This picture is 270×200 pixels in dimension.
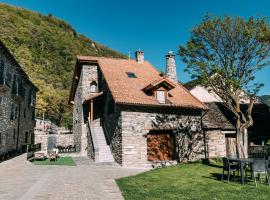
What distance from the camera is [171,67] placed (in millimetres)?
25609

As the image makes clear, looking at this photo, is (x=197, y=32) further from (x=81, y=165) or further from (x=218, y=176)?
(x=81, y=165)

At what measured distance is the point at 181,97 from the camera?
21.8 meters

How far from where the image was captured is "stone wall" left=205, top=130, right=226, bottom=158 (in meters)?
21.2

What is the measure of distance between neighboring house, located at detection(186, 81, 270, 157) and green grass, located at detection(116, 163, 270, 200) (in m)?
6.97

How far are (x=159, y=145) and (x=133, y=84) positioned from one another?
5.00 metres

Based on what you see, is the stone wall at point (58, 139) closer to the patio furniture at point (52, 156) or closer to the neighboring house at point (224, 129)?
the patio furniture at point (52, 156)

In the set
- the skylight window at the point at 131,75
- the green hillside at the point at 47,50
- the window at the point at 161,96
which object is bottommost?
the window at the point at 161,96

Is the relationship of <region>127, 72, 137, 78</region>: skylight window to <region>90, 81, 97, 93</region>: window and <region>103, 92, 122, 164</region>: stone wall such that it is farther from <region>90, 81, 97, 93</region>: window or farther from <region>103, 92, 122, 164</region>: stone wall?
<region>90, 81, 97, 93</region>: window

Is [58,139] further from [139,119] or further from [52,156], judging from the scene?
[139,119]

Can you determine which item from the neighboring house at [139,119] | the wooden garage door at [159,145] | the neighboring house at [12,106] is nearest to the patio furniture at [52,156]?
the neighboring house at [139,119]

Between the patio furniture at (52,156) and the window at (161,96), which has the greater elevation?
the window at (161,96)

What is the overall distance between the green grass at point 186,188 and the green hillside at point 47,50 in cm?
3608

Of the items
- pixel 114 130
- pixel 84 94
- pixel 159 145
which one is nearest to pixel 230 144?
pixel 159 145

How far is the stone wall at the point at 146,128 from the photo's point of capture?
1841 cm
